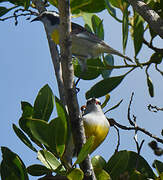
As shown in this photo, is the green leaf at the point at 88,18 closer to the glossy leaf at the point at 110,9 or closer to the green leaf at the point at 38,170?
the glossy leaf at the point at 110,9

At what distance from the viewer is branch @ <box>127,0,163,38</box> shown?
148 cm

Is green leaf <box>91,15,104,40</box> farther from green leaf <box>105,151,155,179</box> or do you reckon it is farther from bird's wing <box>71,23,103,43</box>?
green leaf <box>105,151,155,179</box>

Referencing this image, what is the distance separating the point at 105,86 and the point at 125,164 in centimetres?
61

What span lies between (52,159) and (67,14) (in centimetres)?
66

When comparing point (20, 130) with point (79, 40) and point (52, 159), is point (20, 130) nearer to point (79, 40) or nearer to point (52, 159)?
point (52, 159)

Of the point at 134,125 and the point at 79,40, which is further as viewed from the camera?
the point at 79,40

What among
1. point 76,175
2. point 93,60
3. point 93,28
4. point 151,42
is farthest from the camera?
point 93,28

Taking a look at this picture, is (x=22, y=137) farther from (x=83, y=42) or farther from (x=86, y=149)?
(x=83, y=42)

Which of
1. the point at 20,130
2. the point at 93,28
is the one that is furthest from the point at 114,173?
the point at 93,28

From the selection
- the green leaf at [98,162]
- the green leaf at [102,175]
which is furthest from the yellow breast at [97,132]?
the green leaf at [102,175]

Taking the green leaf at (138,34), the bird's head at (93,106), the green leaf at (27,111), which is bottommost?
the bird's head at (93,106)

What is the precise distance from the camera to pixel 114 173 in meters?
1.69

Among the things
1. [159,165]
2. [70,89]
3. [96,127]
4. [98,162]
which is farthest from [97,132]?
[70,89]

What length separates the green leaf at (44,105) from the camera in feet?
5.27
